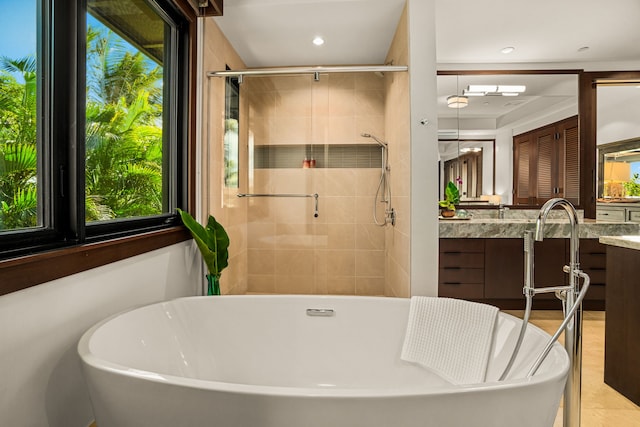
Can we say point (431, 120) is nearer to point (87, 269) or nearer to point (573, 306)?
point (573, 306)

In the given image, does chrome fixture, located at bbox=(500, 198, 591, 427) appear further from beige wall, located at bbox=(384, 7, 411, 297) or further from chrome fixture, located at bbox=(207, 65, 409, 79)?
chrome fixture, located at bbox=(207, 65, 409, 79)

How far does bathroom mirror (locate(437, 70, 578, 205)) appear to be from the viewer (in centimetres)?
372

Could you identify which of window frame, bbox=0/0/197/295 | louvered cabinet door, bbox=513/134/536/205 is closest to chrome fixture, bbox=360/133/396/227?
louvered cabinet door, bbox=513/134/536/205

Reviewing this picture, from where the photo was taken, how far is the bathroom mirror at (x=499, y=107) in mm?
3721

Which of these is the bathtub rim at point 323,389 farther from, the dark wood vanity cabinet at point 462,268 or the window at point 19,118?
the dark wood vanity cabinet at point 462,268

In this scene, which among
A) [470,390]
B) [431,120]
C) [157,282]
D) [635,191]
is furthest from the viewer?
[635,191]

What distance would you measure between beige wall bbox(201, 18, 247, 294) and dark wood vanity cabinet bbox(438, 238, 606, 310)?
1.82 metres

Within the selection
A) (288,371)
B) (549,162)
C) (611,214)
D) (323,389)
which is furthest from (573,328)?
(611,214)

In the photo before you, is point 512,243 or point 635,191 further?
point 635,191

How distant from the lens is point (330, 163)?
2.88 meters

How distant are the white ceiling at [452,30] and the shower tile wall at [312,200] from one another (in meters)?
0.43

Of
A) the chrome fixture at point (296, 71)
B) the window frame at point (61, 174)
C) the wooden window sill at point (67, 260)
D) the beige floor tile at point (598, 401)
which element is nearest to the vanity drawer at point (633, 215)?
the beige floor tile at point (598, 401)

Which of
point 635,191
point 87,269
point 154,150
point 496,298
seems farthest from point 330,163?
point 635,191

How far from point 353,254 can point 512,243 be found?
5.16ft
